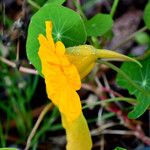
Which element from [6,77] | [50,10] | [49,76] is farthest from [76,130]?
[6,77]

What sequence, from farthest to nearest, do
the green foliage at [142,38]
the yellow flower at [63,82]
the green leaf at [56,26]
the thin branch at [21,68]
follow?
the green foliage at [142,38], the thin branch at [21,68], the green leaf at [56,26], the yellow flower at [63,82]

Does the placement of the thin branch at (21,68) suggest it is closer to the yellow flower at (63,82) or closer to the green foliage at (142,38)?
the green foliage at (142,38)

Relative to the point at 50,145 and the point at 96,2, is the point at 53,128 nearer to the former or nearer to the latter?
the point at 50,145

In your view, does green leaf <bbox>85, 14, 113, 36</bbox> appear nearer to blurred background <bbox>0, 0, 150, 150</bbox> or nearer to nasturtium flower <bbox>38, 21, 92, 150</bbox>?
blurred background <bbox>0, 0, 150, 150</bbox>

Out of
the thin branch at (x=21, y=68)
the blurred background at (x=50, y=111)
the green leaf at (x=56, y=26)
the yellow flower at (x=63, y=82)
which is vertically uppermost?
the green leaf at (x=56, y=26)

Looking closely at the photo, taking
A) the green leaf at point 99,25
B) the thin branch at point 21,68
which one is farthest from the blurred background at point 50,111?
the green leaf at point 99,25

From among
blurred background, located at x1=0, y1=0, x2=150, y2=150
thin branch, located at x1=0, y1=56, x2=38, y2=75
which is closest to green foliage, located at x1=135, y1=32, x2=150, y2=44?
blurred background, located at x1=0, y1=0, x2=150, y2=150

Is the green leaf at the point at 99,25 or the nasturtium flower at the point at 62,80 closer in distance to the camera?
the nasturtium flower at the point at 62,80

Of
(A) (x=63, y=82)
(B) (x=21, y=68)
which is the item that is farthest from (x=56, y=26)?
(B) (x=21, y=68)

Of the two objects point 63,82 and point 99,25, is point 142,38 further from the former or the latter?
point 63,82
